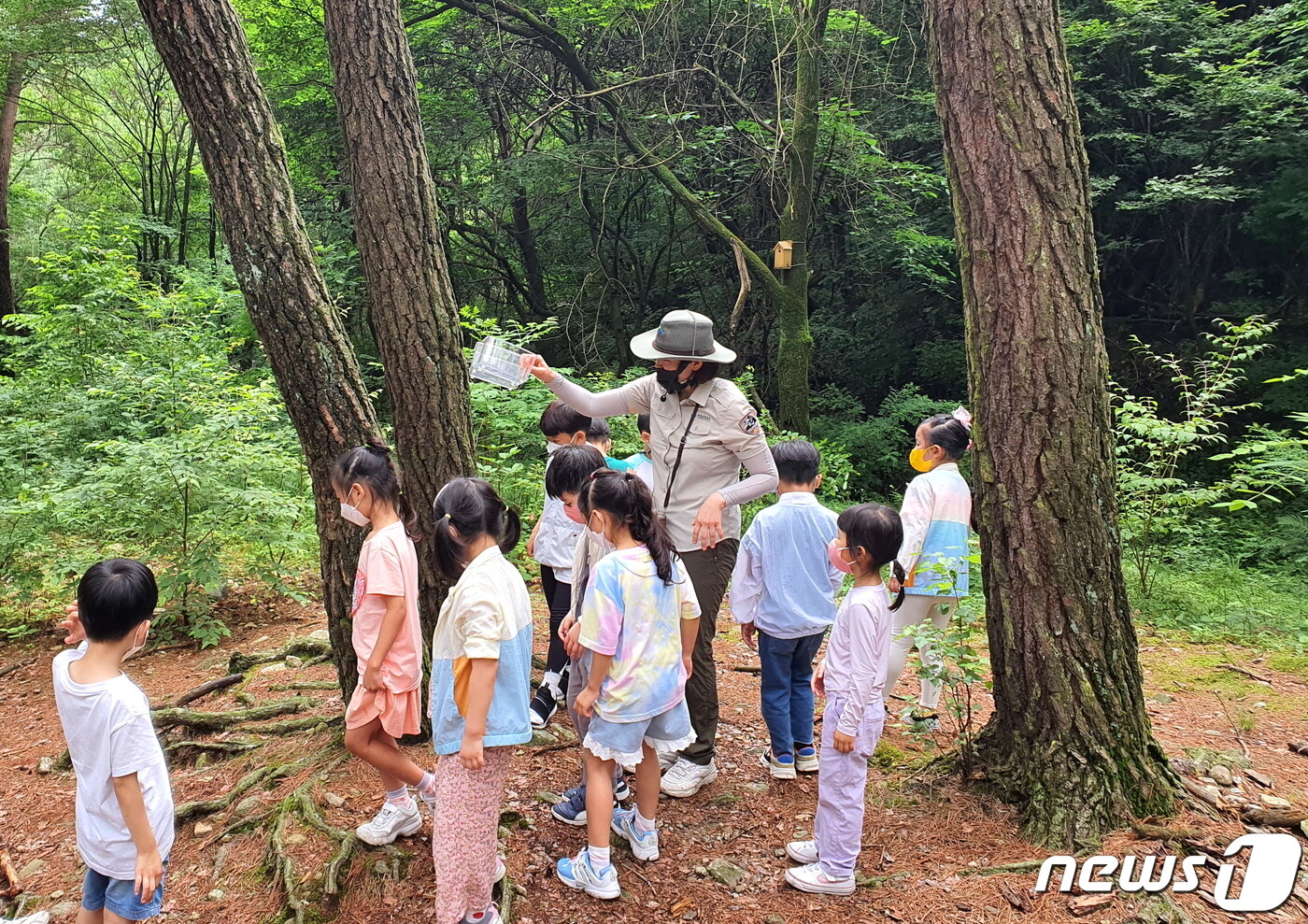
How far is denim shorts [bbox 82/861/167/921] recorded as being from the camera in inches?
92.8

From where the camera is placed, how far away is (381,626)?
2916mm

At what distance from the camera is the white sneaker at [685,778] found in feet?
12.2

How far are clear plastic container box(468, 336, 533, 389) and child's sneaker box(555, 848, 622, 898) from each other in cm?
197

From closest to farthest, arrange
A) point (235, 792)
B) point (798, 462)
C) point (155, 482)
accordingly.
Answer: point (235, 792), point (798, 462), point (155, 482)

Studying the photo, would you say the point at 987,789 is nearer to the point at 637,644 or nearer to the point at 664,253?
the point at 637,644

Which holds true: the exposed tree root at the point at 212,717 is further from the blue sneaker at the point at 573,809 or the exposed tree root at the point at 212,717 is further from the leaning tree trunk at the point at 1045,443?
the leaning tree trunk at the point at 1045,443

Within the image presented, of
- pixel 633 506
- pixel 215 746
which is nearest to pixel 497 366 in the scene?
pixel 633 506

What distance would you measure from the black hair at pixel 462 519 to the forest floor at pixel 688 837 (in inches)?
51.8

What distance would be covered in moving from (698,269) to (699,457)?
39.2 feet

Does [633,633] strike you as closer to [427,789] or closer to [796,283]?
[427,789]

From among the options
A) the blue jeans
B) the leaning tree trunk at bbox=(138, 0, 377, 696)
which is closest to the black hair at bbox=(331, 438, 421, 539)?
the leaning tree trunk at bbox=(138, 0, 377, 696)

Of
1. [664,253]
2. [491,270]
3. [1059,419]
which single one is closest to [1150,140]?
[664,253]

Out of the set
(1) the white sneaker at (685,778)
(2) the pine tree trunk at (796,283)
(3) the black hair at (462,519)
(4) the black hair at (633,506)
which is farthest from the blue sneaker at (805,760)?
(2) the pine tree trunk at (796,283)

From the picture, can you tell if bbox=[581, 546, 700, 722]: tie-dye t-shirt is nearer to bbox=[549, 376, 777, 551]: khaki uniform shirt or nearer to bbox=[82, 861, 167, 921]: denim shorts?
bbox=[549, 376, 777, 551]: khaki uniform shirt
